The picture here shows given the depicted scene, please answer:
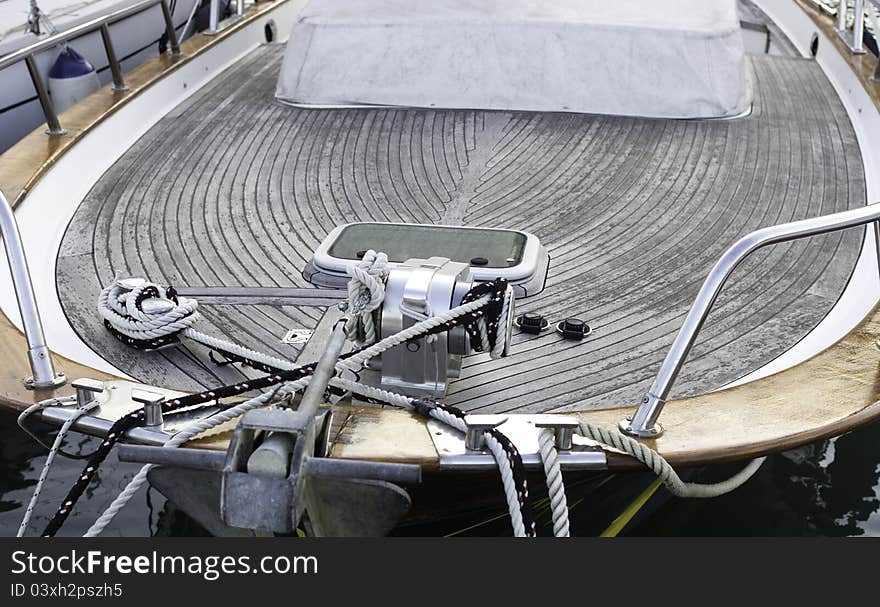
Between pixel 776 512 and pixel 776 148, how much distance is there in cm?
157

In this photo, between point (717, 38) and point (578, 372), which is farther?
point (717, 38)

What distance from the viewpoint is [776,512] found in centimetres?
346

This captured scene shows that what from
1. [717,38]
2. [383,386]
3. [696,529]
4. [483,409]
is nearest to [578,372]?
[483,409]

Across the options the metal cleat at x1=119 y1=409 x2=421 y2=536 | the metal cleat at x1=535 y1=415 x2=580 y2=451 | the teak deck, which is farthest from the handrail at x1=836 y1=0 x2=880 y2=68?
the metal cleat at x1=119 y1=409 x2=421 y2=536

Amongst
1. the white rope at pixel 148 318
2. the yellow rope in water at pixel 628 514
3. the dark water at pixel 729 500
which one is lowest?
the dark water at pixel 729 500

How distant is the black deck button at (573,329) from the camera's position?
2.59 meters

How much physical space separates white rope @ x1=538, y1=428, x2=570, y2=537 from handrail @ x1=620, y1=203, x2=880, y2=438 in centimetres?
24

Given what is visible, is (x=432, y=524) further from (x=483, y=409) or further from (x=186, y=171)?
(x=186, y=171)

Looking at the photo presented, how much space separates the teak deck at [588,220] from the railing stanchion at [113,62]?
12 centimetres

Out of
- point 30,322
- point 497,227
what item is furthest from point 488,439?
point 497,227

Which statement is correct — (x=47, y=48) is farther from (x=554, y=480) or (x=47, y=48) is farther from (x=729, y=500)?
(x=729, y=500)

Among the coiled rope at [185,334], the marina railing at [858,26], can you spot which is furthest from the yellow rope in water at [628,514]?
the marina railing at [858,26]

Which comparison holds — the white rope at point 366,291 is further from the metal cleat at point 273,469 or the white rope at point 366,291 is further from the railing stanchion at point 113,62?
the railing stanchion at point 113,62

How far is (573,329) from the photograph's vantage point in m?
2.59
